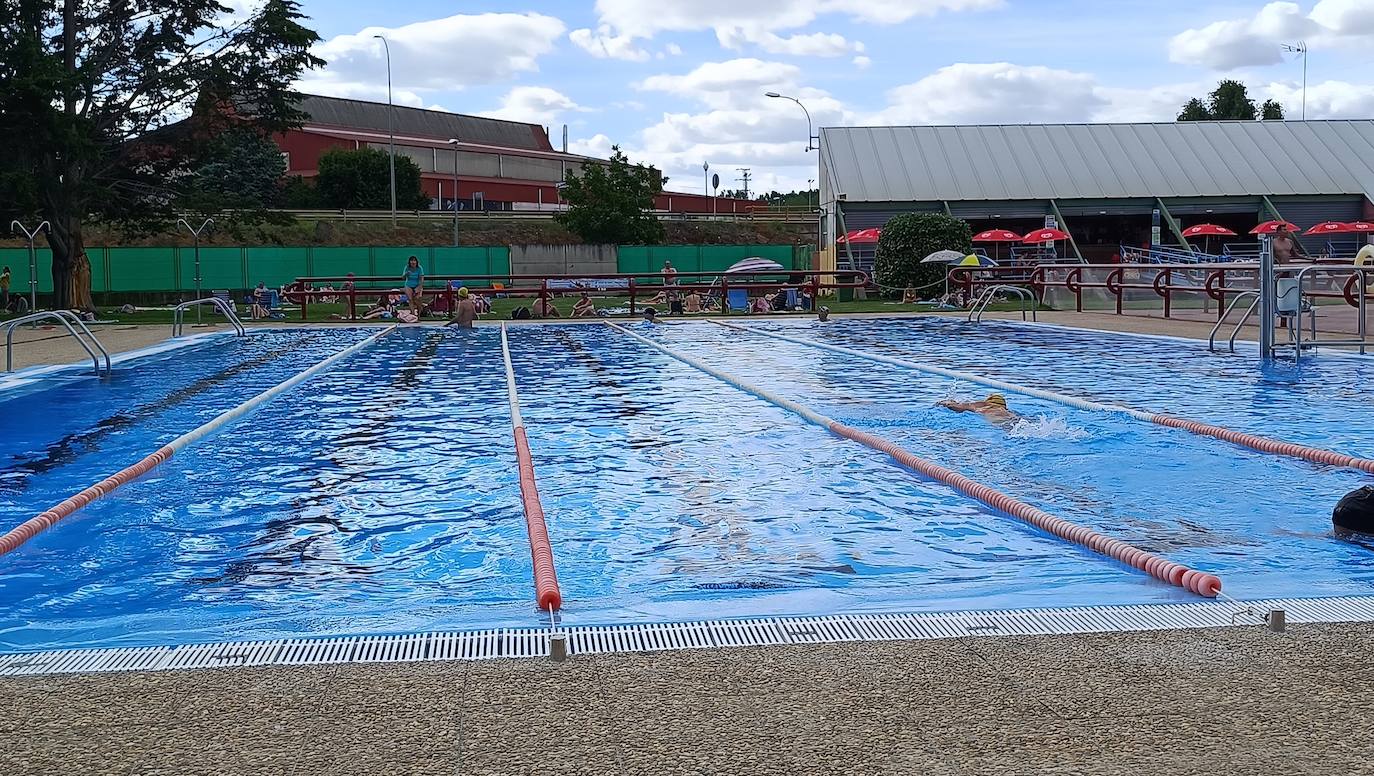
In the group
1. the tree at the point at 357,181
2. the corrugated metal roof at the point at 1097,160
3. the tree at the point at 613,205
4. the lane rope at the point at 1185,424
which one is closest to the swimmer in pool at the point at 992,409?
the lane rope at the point at 1185,424

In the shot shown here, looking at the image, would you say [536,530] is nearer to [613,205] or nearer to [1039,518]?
[1039,518]

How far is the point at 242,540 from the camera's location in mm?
6398

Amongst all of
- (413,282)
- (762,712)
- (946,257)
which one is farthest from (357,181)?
(762,712)

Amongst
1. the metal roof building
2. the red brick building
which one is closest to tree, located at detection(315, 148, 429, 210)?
the red brick building

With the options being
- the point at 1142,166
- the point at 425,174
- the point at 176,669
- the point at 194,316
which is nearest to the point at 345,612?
the point at 176,669

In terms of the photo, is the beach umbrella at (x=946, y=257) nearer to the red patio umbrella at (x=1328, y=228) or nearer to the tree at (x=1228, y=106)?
the red patio umbrella at (x=1328, y=228)

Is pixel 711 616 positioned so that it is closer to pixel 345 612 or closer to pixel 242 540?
pixel 345 612

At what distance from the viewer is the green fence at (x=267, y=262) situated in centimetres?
4219

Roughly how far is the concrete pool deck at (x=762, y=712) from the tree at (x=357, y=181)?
7088cm

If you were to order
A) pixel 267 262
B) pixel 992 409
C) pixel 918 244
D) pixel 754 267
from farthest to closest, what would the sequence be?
pixel 267 262, pixel 754 267, pixel 918 244, pixel 992 409

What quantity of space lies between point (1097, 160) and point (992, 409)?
36.3 m

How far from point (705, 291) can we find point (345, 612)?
26161mm

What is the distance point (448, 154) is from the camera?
8406 cm

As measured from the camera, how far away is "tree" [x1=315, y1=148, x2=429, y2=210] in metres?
72.6
